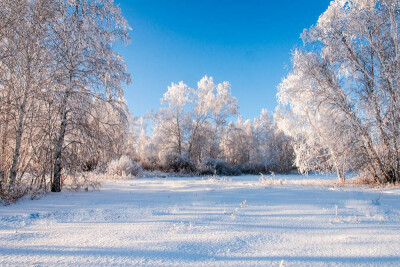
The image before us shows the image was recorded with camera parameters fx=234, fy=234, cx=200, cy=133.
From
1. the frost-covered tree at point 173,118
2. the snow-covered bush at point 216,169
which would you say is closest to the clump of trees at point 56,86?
the snow-covered bush at point 216,169

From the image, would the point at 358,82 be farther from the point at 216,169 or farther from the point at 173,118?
the point at 173,118

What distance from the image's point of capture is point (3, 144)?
6.00 meters

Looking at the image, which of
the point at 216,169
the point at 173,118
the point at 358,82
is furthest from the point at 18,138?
the point at 173,118

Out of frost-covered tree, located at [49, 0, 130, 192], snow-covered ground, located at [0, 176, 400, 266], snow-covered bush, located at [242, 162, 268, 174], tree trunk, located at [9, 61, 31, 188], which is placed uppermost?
frost-covered tree, located at [49, 0, 130, 192]

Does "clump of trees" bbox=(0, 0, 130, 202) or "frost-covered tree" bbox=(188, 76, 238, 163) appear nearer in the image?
"clump of trees" bbox=(0, 0, 130, 202)

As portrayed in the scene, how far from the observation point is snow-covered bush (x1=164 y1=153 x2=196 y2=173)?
21828mm

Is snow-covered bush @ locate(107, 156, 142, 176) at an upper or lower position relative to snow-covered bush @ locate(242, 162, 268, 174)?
upper

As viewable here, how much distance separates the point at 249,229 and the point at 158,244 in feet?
4.03

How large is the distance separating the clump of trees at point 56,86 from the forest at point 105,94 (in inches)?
1.1

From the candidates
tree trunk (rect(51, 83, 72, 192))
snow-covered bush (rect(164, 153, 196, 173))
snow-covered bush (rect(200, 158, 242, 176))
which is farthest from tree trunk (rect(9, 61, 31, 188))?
snow-covered bush (rect(164, 153, 196, 173))

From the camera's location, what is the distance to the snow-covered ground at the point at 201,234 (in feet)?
6.80

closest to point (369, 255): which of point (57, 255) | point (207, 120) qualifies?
point (57, 255)

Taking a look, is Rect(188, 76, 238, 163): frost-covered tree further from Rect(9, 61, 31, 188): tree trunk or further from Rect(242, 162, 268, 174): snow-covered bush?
Rect(9, 61, 31, 188): tree trunk

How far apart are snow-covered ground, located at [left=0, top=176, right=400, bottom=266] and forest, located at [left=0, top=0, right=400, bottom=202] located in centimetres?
234
